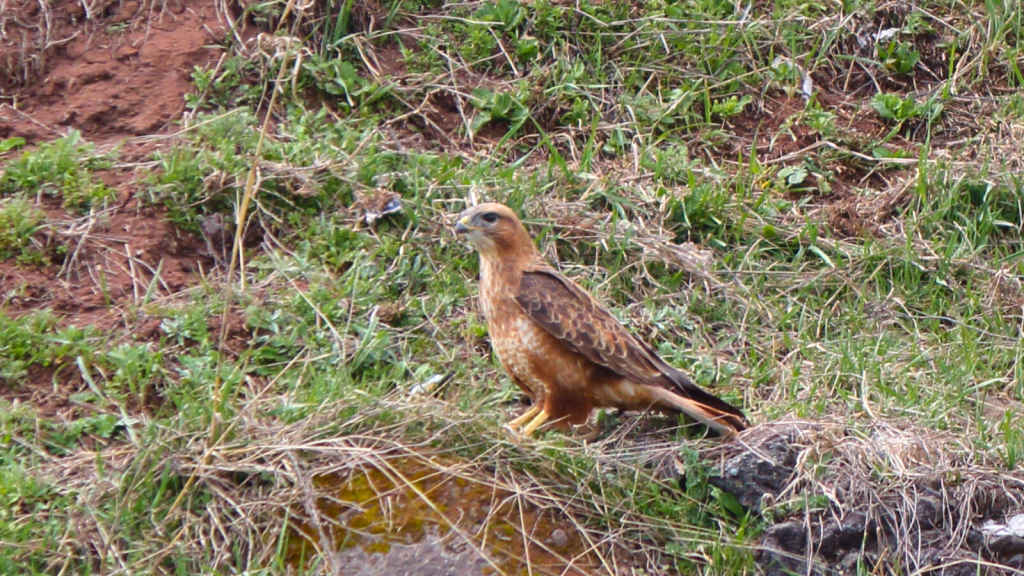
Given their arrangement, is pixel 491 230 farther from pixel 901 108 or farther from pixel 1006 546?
pixel 901 108

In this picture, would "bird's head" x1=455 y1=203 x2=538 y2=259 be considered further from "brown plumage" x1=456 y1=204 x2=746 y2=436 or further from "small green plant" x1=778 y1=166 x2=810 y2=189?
"small green plant" x1=778 y1=166 x2=810 y2=189

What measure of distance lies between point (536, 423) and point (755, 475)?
3.13 feet

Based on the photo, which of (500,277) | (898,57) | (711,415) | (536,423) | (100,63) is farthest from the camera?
(898,57)

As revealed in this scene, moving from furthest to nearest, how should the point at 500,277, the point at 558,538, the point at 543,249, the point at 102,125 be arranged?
the point at 102,125 → the point at 543,249 → the point at 500,277 → the point at 558,538

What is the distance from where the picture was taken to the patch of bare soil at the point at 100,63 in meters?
6.54

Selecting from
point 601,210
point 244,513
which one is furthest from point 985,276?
point 244,513

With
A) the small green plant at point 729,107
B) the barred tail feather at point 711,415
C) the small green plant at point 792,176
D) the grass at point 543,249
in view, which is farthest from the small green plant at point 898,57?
the barred tail feather at point 711,415

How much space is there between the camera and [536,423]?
4996 millimetres

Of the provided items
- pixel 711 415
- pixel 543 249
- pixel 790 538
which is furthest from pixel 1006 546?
pixel 543 249

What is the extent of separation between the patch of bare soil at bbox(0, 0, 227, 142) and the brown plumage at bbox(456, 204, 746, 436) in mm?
2545

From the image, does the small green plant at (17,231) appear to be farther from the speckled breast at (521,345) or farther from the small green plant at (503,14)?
the small green plant at (503,14)

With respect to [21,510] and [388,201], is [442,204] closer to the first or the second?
[388,201]

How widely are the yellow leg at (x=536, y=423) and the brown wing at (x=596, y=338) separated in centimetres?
29

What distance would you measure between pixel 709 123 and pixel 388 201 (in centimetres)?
216
